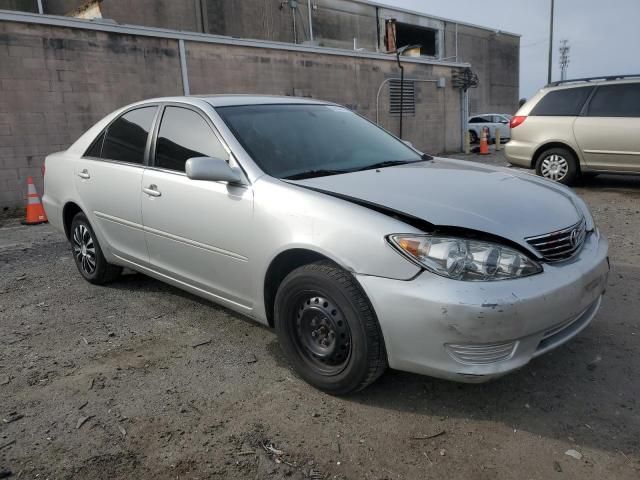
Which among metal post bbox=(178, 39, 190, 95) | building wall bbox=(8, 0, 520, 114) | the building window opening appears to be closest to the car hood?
metal post bbox=(178, 39, 190, 95)

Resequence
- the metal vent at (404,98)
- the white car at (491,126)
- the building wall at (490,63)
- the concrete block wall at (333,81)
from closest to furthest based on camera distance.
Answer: the concrete block wall at (333,81), the metal vent at (404,98), the white car at (491,126), the building wall at (490,63)

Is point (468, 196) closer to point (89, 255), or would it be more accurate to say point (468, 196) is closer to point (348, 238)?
point (348, 238)

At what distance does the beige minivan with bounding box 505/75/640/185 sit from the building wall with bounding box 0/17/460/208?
6301 mm

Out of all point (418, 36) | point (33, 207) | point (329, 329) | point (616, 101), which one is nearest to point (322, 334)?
point (329, 329)

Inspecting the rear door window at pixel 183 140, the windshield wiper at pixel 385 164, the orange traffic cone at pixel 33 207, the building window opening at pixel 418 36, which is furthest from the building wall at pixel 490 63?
the rear door window at pixel 183 140

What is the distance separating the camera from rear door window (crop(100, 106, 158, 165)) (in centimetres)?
380

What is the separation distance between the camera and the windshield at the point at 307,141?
306 centimetres

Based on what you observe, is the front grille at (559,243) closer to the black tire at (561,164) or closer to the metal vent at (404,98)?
the black tire at (561,164)

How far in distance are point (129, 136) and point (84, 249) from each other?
123cm

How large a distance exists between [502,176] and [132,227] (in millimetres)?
2630

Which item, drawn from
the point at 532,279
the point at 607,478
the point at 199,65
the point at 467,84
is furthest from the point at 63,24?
the point at 467,84

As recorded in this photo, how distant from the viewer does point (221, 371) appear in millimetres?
2996

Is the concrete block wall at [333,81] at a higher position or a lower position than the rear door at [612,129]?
higher

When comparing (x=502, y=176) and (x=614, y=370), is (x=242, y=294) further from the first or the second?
(x=614, y=370)
